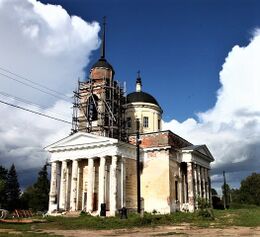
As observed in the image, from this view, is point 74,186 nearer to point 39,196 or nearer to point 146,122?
point 146,122

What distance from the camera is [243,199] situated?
8094cm

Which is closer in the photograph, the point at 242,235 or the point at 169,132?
the point at 242,235

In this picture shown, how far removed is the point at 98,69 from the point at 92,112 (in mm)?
5585

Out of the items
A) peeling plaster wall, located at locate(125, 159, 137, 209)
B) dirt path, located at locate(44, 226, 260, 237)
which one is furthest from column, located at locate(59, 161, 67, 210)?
dirt path, located at locate(44, 226, 260, 237)

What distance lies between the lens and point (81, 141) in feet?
124

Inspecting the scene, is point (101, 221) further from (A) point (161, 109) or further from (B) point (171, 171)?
(A) point (161, 109)

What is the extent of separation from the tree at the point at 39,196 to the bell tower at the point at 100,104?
84.7 feet

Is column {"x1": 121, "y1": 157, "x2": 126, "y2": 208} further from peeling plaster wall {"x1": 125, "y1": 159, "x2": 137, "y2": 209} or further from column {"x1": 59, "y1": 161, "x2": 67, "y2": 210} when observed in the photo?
column {"x1": 59, "y1": 161, "x2": 67, "y2": 210}

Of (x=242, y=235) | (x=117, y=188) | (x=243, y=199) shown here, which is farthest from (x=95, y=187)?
(x=243, y=199)

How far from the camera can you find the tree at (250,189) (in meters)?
78.7

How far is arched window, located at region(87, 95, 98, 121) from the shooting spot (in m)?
43.9

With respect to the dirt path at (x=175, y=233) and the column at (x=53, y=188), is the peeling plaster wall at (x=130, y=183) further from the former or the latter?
the dirt path at (x=175, y=233)

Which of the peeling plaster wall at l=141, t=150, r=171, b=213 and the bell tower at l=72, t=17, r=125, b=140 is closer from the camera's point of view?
the peeling plaster wall at l=141, t=150, r=171, b=213

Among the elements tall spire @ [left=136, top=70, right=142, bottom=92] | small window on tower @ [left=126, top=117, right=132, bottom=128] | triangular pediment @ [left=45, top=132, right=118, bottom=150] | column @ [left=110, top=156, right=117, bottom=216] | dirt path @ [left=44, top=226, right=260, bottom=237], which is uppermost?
tall spire @ [left=136, top=70, right=142, bottom=92]
